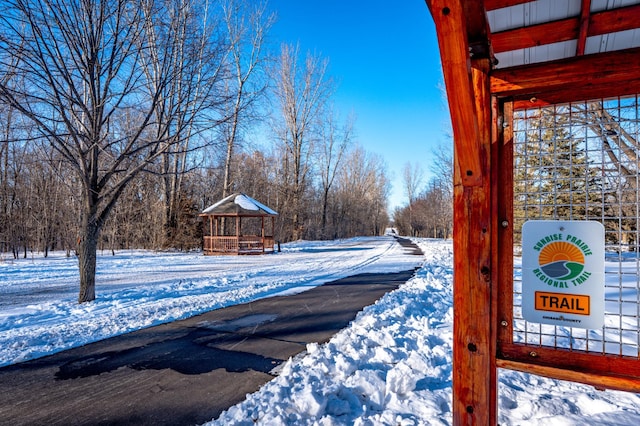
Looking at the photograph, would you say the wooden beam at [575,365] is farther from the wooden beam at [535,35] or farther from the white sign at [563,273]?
the wooden beam at [535,35]

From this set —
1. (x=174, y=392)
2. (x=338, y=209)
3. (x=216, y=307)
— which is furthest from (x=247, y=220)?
(x=174, y=392)

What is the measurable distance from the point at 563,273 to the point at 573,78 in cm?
94

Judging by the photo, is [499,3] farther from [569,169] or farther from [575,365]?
[575,365]

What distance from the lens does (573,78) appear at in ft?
5.28

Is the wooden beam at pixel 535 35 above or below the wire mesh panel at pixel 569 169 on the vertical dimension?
above

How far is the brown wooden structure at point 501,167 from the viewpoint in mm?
1588

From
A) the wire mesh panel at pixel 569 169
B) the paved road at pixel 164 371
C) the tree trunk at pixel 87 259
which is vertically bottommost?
the paved road at pixel 164 371

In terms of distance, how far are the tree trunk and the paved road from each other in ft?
8.81

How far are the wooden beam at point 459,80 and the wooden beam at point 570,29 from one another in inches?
25.7

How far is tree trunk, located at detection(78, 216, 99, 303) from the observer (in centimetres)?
669

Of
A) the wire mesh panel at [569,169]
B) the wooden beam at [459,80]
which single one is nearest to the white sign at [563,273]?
the wire mesh panel at [569,169]

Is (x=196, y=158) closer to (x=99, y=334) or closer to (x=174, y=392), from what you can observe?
(x=99, y=334)

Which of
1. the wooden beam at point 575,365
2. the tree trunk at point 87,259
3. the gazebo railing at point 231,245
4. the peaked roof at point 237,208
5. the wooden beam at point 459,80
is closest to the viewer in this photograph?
the wooden beam at point 459,80

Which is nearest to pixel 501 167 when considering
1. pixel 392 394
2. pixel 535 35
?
pixel 535 35
